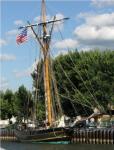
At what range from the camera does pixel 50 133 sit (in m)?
78.8

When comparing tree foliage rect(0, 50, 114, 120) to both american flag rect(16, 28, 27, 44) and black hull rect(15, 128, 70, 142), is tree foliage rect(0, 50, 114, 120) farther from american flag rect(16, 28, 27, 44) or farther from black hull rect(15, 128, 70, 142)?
american flag rect(16, 28, 27, 44)

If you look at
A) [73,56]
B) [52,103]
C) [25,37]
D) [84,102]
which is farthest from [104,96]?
[25,37]

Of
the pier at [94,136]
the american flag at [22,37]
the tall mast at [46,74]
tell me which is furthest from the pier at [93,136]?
the american flag at [22,37]

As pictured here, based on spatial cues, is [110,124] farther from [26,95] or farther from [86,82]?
[26,95]

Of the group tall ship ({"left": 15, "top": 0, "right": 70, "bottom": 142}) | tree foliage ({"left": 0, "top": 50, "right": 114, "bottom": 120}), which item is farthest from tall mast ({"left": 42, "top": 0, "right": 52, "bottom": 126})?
tree foliage ({"left": 0, "top": 50, "right": 114, "bottom": 120})

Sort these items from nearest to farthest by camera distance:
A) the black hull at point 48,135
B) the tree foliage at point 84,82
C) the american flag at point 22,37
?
the american flag at point 22,37, the black hull at point 48,135, the tree foliage at point 84,82

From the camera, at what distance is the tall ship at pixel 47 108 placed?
78312mm

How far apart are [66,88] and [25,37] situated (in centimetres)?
3686

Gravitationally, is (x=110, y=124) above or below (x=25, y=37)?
below

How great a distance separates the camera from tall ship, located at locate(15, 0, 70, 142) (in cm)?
7831

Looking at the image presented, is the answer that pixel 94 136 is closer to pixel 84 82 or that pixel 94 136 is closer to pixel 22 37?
pixel 22 37

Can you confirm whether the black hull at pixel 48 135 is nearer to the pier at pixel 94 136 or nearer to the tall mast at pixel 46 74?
the tall mast at pixel 46 74

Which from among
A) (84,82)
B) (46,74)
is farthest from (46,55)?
(84,82)

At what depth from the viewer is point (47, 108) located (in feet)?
265
